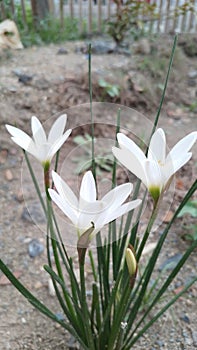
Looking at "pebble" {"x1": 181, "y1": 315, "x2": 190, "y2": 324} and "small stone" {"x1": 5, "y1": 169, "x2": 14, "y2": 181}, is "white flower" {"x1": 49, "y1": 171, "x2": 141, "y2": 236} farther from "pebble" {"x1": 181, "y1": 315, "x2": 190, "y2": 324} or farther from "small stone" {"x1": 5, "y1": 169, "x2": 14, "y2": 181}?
"small stone" {"x1": 5, "y1": 169, "x2": 14, "y2": 181}

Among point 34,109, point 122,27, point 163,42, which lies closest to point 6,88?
point 34,109

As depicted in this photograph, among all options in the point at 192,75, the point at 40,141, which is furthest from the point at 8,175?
the point at 192,75

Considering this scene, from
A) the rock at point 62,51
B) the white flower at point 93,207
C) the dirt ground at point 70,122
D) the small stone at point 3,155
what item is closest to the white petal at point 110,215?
the white flower at point 93,207

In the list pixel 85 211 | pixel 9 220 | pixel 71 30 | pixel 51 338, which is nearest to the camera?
pixel 85 211

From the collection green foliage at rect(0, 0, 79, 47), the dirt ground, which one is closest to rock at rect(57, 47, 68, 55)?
the dirt ground

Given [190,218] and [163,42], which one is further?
[163,42]

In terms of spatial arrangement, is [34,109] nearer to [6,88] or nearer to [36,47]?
[6,88]
